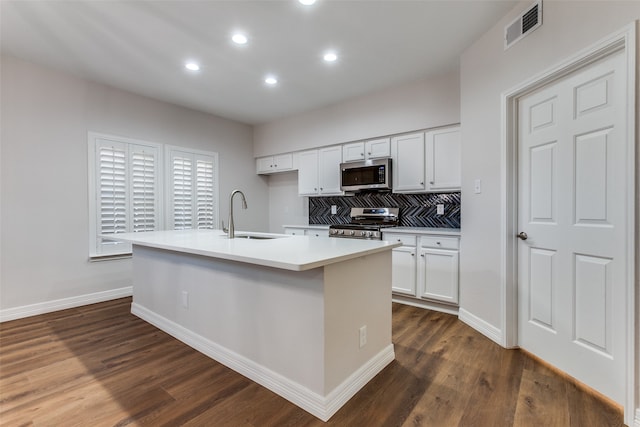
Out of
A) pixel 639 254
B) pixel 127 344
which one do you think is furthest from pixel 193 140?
pixel 639 254

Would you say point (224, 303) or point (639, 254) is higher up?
point (639, 254)

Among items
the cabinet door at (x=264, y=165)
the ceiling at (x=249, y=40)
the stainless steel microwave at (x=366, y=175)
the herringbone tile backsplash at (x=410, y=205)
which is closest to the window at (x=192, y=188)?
the cabinet door at (x=264, y=165)

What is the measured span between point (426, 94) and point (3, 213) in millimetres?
4587

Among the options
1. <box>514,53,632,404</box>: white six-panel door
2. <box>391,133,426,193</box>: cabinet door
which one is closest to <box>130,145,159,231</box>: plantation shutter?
<box>391,133,426,193</box>: cabinet door

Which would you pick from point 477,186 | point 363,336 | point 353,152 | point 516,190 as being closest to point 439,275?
point 477,186

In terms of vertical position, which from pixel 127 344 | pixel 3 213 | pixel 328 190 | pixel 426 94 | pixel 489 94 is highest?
pixel 426 94

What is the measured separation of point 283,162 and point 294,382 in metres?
3.85

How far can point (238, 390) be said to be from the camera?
69.2 inches

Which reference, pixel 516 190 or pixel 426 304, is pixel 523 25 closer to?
pixel 516 190

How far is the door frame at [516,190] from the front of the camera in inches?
56.7

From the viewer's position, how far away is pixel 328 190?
174 inches

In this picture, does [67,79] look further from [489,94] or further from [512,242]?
[512,242]

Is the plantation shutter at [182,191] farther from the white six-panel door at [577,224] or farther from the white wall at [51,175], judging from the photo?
the white six-panel door at [577,224]

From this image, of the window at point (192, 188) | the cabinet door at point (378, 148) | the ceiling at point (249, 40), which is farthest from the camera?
the window at point (192, 188)
